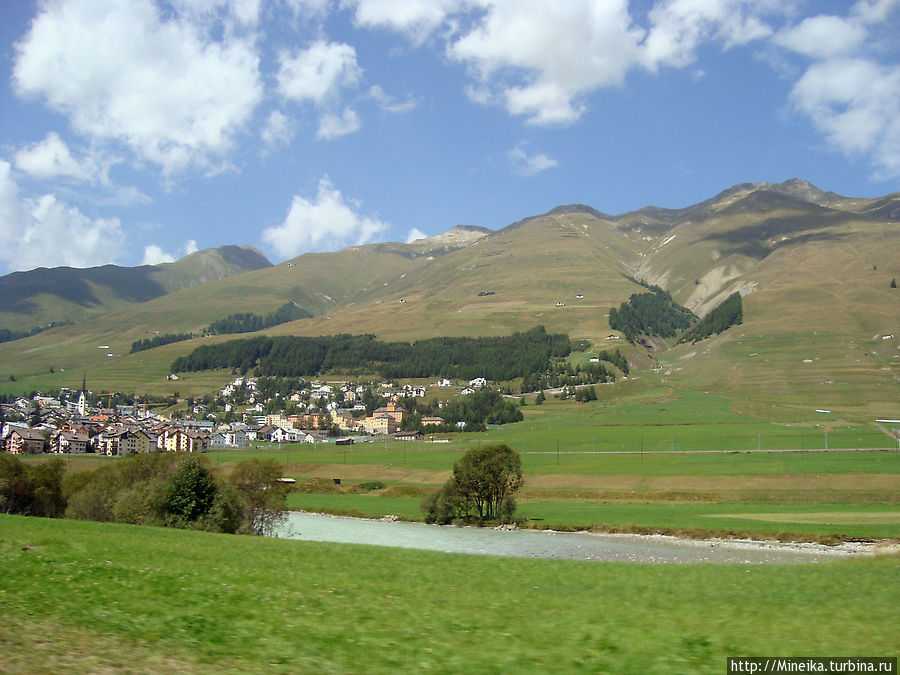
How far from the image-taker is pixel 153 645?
1276 centimetres

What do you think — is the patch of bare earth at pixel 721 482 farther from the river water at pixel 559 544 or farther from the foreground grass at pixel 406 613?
the foreground grass at pixel 406 613

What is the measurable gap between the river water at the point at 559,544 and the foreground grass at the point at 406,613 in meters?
28.5

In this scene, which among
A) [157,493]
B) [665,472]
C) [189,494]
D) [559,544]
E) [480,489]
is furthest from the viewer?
[665,472]

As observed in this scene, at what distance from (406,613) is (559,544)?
50899mm

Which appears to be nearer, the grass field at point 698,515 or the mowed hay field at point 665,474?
the grass field at point 698,515

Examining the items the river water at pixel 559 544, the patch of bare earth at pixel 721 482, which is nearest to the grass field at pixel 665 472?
the patch of bare earth at pixel 721 482

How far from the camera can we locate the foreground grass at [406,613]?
1245cm

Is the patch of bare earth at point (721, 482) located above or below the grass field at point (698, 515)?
above

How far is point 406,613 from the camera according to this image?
54.1 ft

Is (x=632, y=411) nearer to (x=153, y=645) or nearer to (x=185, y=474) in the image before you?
(x=185, y=474)

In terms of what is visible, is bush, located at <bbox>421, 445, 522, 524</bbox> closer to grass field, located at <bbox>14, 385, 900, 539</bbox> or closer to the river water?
grass field, located at <bbox>14, 385, 900, 539</bbox>

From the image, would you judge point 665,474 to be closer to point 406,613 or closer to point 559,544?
point 559,544

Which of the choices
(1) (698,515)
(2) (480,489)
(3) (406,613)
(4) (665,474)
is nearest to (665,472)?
(4) (665,474)

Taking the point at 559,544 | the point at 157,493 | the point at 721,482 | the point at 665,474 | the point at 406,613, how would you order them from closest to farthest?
the point at 406,613 < the point at 157,493 < the point at 559,544 < the point at 721,482 < the point at 665,474
